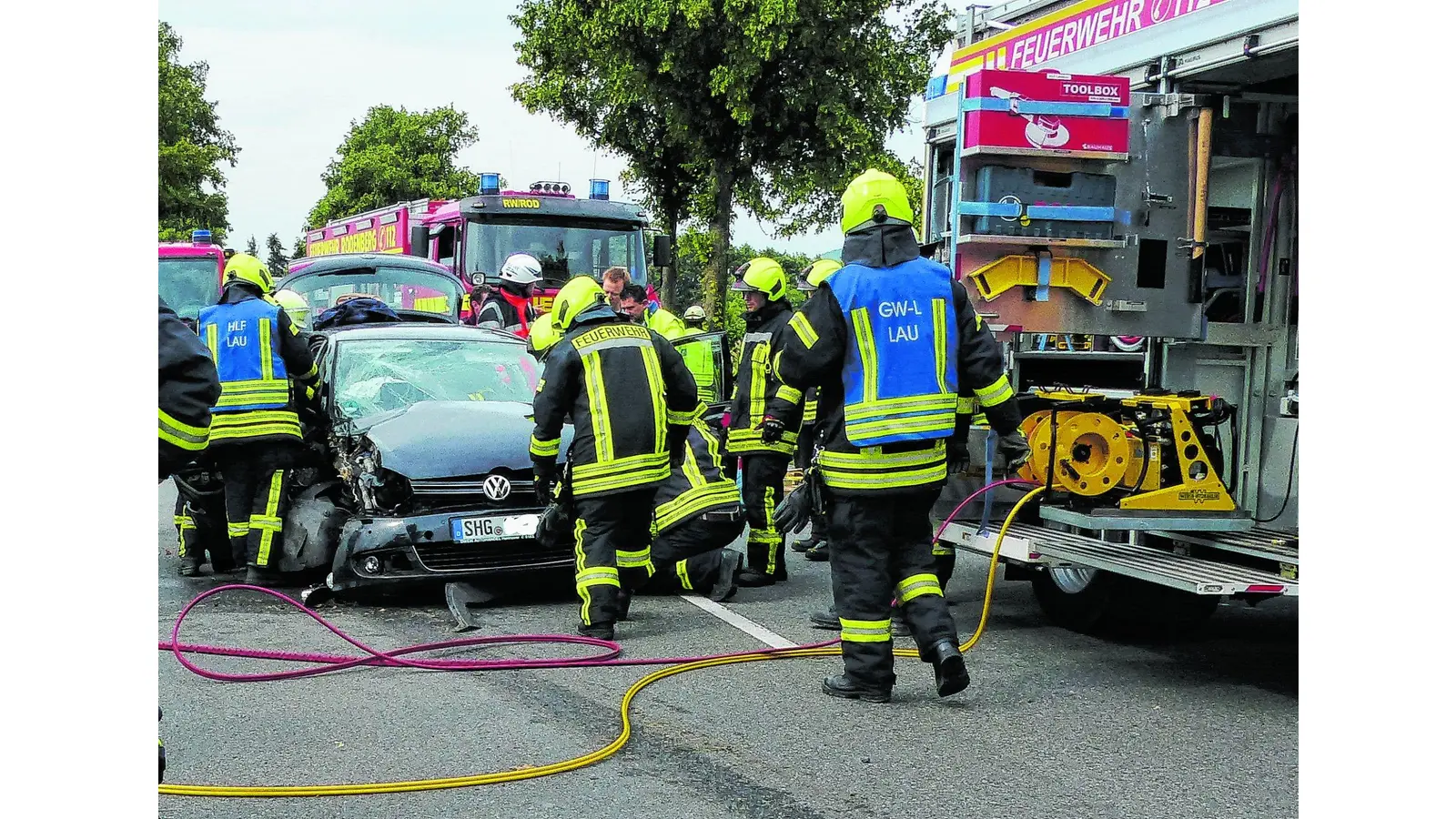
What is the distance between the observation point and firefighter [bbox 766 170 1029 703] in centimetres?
579

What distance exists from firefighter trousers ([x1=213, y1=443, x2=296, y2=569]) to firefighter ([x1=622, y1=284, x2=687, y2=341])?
2.68 meters

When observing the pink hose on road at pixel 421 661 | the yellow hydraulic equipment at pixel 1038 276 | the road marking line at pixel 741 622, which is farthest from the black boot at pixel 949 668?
the yellow hydraulic equipment at pixel 1038 276

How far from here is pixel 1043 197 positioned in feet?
21.8

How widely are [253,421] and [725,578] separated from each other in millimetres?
2732

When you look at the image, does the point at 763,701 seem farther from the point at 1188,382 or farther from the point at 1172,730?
the point at 1188,382

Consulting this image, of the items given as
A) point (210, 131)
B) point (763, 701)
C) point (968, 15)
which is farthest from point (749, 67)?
point (210, 131)

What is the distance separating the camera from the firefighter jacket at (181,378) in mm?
3723

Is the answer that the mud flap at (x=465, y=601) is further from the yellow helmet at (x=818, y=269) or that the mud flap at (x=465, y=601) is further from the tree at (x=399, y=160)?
the tree at (x=399, y=160)

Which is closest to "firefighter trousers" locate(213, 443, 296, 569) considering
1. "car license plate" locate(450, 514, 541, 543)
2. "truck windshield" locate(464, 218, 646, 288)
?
"car license plate" locate(450, 514, 541, 543)

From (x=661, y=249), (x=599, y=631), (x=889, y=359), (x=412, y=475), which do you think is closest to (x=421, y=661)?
(x=599, y=631)

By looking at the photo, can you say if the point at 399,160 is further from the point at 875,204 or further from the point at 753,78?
the point at 875,204

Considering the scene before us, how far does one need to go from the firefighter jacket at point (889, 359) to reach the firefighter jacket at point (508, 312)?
21.7 feet

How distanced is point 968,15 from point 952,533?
3063 mm

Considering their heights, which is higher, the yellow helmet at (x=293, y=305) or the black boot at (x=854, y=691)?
the yellow helmet at (x=293, y=305)
